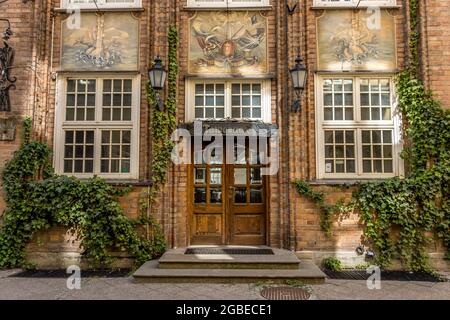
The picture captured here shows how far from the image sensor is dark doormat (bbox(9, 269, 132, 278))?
19.4 ft

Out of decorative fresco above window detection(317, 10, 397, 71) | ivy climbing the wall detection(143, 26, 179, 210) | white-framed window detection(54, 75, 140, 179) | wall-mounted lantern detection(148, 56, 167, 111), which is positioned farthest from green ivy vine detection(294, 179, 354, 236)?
white-framed window detection(54, 75, 140, 179)

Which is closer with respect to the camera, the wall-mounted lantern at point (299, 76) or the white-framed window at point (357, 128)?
the wall-mounted lantern at point (299, 76)

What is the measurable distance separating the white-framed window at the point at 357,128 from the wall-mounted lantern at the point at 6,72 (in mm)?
6551

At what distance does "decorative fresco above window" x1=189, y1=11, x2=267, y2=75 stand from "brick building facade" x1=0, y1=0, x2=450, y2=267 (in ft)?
0.07

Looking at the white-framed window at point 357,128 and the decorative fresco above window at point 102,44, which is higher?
the decorative fresco above window at point 102,44

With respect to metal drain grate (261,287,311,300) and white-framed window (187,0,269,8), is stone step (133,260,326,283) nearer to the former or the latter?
metal drain grate (261,287,311,300)

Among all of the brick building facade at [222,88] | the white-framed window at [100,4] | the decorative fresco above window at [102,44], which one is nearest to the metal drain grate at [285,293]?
the brick building facade at [222,88]

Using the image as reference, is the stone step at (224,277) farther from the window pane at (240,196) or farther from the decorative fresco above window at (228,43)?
the decorative fresco above window at (228,43)

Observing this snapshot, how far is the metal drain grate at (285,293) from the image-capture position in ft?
15.7

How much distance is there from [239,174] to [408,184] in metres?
3.39

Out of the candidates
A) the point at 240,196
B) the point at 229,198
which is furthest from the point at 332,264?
the point at 229,198

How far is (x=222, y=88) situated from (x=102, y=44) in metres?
2.79

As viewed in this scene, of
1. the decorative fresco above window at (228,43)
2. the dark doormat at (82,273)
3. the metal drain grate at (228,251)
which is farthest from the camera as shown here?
the decorative fresco above window at (228,43)

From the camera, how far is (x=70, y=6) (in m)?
7.03
